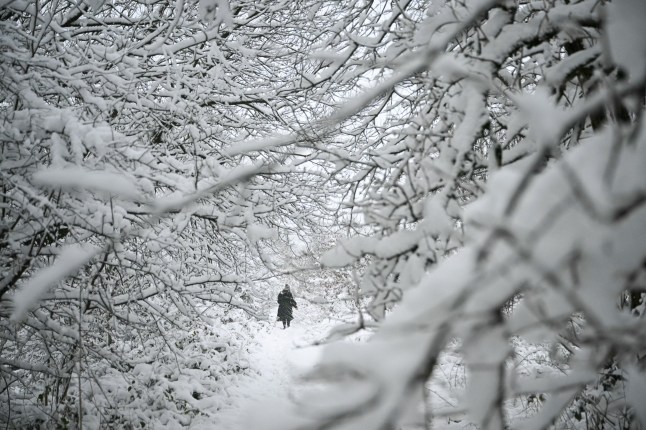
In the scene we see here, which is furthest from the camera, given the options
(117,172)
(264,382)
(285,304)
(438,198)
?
(285,304)

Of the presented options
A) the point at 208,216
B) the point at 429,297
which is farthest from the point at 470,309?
the point at 208,216

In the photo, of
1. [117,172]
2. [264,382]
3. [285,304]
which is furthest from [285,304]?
[117,172]

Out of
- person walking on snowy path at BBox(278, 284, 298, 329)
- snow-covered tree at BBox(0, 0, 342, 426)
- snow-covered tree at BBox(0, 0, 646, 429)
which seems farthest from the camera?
person walking on snowy path at BBox(278, 284, 298, 329)

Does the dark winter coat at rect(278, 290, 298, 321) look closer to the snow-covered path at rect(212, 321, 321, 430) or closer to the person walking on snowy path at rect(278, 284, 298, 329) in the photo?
the person walking on snowy path at rect(278, 284, 298, 329)

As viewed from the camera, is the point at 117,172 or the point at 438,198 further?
the point at 117,172

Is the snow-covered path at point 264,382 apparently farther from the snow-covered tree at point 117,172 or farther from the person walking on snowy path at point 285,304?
the person walking on snowy path at point 285,304

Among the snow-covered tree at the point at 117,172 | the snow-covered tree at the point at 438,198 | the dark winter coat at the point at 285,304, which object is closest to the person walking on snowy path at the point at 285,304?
the dark winter coat at the point at 285,304

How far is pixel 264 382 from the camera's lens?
690cm

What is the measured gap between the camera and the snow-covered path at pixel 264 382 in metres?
0.58

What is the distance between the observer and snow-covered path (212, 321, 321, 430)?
584 millimetres

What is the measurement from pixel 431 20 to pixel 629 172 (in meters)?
1.47

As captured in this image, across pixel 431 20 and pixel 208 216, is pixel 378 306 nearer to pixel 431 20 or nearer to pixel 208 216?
pixel 431 20

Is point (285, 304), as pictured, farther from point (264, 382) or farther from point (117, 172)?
point (117, 172)

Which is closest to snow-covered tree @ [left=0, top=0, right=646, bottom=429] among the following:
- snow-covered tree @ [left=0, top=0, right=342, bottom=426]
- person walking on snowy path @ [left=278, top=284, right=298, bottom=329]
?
snow-covered tree @ [left=0, top=0, right=342, bottom=426]
